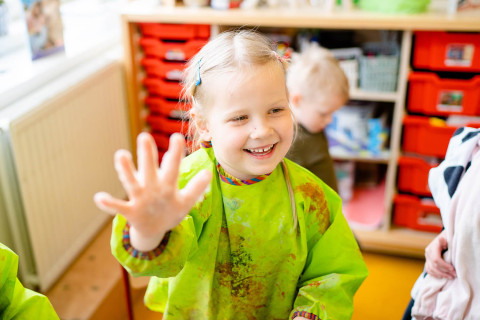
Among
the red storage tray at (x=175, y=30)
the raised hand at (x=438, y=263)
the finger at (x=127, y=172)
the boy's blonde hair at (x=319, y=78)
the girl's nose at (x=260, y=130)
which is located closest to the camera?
the finger at (x=127, y=172)

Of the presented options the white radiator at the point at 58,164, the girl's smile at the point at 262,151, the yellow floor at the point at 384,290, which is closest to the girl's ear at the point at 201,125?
the girl's smile at the point at 262,151

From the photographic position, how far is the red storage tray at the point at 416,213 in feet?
7.18

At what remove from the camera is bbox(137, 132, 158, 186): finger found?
0.69 metres

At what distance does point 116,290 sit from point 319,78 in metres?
1.15

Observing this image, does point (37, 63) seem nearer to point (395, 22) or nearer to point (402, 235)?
point (395, 22)

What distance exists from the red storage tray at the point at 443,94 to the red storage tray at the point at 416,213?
397mm

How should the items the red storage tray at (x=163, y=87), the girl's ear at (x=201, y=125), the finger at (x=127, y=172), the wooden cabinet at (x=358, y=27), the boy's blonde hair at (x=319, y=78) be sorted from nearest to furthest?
the finger at (x=127, y=172) → the girl's ear at (x=201, y=125) → the boy's blonde hair at (x=319, y=78) → the wooden cabinet at (x=358, y=27) → the red storage tray at (x=163, y=87)

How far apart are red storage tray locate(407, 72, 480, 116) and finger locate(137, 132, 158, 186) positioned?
1554 mm

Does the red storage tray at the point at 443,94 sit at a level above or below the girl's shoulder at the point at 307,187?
below

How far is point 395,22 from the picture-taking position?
1865mm

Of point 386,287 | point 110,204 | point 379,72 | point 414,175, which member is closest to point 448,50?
point 379,72

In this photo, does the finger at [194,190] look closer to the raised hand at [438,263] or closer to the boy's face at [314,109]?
the raised hand at [438,263]

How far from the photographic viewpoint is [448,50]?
193 cm

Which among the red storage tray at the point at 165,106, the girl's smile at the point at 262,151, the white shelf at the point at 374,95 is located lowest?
the red storage tray at the point at 165,106
